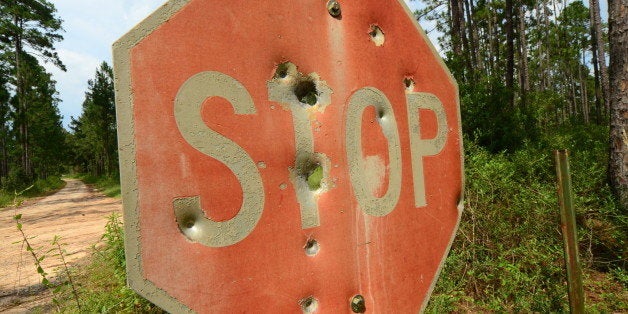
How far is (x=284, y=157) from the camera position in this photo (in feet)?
2.41

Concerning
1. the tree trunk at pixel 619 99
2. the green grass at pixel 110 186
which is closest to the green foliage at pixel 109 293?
Result: the tree trunk at pixel 619 99

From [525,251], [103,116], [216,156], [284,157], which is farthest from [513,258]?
[103,116]

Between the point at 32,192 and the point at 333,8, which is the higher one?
the point at 333,8

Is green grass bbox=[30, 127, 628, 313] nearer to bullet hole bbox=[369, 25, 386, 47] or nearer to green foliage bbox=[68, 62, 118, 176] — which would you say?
bullet hole bbox=[369, 25, 386, 47]

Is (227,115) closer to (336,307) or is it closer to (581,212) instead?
(336,307)

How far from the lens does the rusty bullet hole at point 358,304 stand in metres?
0.79

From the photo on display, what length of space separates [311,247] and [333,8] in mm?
530

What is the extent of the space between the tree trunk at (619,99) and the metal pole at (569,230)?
11.2 feet

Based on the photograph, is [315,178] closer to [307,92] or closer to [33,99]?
[307,92]

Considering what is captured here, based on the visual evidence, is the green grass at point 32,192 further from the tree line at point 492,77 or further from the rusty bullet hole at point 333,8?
the rusty bullet hole at point 333,8

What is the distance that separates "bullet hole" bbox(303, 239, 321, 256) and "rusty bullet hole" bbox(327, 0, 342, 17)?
1.66 feet

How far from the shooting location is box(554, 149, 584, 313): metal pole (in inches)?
39.7

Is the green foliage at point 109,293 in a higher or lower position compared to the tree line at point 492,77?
lower

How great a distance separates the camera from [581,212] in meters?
3.67
